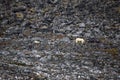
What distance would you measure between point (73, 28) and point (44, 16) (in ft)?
3.56

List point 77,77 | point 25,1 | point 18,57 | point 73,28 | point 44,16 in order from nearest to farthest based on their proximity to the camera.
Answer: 1. point 77,77
2. point 18,57
3. point 73,28
4. point 44,16
5. point 25,1

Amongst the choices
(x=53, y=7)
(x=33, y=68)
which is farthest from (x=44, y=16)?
(x=33, y=68)

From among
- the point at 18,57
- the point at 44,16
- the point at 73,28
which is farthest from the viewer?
the point at 44,16

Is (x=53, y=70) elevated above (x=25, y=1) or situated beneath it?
situated beneath

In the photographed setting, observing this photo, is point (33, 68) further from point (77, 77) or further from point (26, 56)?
point (77, 77)

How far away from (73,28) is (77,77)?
2.09 meters

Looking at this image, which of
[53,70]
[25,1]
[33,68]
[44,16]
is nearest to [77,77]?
[53,70]

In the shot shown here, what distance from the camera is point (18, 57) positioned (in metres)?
6.05

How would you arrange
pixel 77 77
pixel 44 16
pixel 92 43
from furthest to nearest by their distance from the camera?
pixel 44 16 → pixel 92 43 → pixel 77 77

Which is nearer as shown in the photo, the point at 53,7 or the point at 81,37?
the point at 81,37

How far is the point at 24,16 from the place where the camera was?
7777 millimetres

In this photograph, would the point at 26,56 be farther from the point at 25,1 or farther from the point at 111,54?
the point at 25,1

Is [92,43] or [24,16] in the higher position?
[24,16]

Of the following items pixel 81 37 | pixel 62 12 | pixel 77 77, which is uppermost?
pixel 62 12
